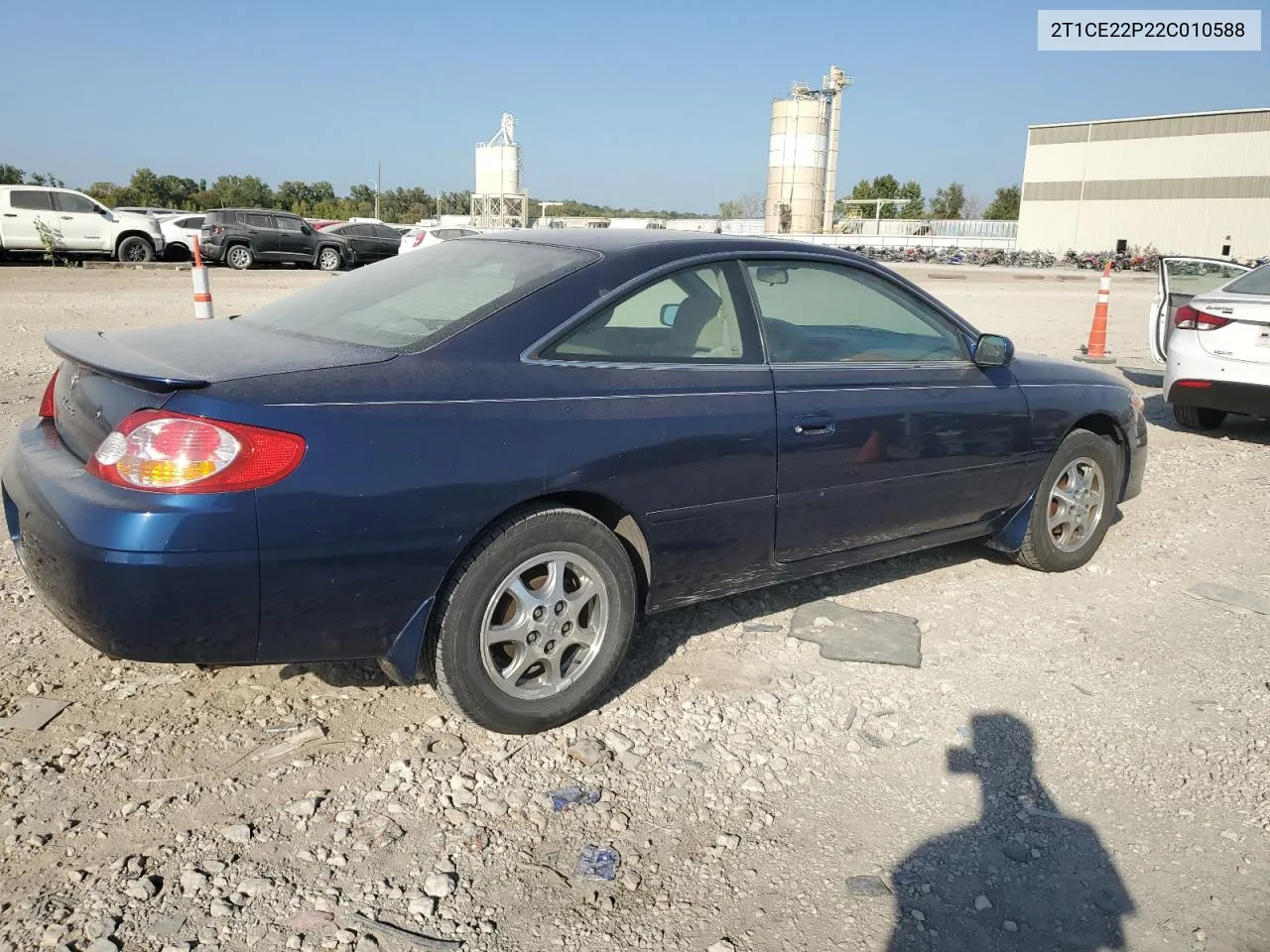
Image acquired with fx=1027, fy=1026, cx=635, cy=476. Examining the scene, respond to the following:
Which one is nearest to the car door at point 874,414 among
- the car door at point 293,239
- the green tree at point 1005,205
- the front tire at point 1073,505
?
the front tire at point 1073,505

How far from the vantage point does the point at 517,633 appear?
3078mm

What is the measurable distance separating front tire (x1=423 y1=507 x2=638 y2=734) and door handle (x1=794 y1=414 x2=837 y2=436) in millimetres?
827

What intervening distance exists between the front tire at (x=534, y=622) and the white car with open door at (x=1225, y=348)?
603cm

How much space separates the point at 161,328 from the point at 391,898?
7.01 feet

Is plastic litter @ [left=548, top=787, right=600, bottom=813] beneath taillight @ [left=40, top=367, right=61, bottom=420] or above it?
beneath

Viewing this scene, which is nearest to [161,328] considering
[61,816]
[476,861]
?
[61,816]

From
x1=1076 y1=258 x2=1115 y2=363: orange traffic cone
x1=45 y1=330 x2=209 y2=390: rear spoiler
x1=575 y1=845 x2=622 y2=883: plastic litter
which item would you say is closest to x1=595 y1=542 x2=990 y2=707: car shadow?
x1=575 y1=845 x2=622 y2=883: plastic litter

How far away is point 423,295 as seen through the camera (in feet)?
11.5

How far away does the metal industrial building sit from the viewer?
55.4 meters

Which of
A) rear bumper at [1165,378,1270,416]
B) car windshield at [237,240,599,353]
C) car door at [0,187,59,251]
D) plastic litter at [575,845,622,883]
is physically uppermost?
car door at [0,187,59,251]

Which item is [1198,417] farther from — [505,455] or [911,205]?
[911,205]

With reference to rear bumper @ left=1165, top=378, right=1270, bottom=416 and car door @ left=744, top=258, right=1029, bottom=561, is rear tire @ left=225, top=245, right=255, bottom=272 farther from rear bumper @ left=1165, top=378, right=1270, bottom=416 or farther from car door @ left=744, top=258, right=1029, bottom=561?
car door @ left=744, top=258, right=1029, bottom=561

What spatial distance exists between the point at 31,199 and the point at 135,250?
2466mm

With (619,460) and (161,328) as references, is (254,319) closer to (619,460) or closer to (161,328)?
(161,328)
